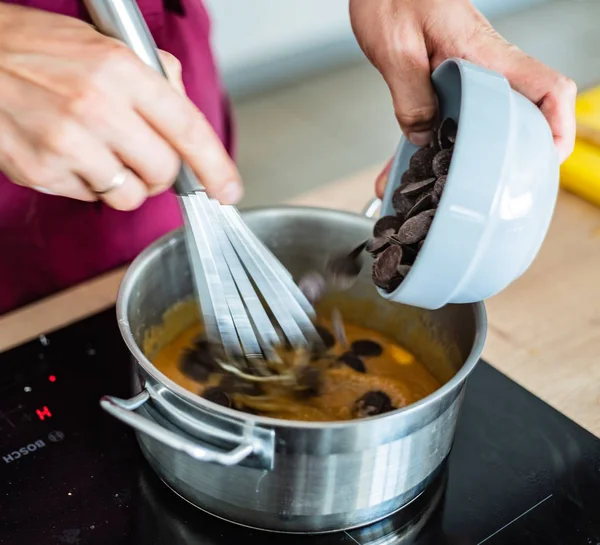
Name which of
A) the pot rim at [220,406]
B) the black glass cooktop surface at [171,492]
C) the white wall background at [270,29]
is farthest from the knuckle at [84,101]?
the white wall background at [270,29]

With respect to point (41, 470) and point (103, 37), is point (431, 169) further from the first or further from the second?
point (41, 470)

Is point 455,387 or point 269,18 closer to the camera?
point 455,387

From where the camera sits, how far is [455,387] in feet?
1.46

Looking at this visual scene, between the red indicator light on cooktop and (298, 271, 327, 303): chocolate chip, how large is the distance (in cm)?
20

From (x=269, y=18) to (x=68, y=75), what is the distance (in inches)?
48.2

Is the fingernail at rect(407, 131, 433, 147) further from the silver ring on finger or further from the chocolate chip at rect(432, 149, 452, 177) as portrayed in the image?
the silver ring on finger

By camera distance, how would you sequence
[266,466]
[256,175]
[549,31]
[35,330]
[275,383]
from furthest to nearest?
[549,31]
[256,175]
[35,330]
[275,383]
[266,466]

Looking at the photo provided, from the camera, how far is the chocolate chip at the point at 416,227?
48 cm

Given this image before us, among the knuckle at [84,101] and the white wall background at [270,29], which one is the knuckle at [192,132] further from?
the white wall background at [270,29]

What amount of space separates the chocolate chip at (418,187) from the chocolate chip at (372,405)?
153 mm

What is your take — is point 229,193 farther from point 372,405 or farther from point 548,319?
point 548,319

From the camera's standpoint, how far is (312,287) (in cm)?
60

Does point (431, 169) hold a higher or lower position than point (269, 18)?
higher

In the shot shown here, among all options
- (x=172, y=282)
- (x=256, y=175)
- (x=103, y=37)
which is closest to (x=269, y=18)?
(x=256, y=175)
